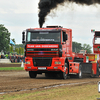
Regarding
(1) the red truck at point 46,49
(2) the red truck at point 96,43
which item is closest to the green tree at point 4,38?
(2) the red truck at point 96,43

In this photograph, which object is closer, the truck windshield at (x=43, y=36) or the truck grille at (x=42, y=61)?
the truck windshield at (x=43, y=36)

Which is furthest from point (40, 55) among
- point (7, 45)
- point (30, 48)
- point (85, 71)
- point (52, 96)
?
point (7, 45)

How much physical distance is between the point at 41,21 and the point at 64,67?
5.21 m

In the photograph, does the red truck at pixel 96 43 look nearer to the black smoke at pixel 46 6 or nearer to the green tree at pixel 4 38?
the black smoke at pixel 46 6

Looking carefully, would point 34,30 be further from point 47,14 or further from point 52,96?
point 52,96

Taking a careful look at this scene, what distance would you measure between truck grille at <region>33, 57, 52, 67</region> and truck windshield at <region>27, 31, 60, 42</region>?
1.11 m

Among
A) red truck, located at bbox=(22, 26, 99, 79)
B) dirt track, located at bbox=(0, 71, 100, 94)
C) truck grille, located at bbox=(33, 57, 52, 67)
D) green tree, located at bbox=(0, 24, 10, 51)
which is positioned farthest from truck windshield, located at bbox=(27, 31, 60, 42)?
green tree, located at bbox=(0, 24, 10, 51)

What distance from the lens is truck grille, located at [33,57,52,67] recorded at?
703 inches

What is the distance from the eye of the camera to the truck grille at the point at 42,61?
1784 centimetres

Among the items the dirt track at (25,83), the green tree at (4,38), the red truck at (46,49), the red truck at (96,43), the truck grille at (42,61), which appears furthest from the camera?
the green tree at (4,38)

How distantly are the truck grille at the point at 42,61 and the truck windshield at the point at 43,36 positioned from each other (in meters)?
1.11

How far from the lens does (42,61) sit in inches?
707

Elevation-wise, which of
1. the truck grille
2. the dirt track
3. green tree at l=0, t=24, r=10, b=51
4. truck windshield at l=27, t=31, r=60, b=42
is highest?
green tree at l=0, t=24, r=10, b=51

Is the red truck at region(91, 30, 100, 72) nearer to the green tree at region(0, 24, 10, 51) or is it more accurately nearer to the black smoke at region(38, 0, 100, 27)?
the black smoke at region(38, 0, 100, 27)
